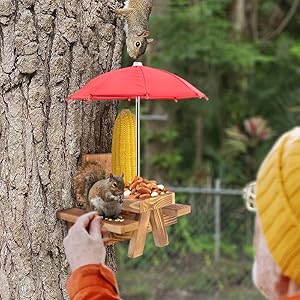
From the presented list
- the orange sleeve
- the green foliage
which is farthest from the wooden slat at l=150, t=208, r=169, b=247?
the green foliage

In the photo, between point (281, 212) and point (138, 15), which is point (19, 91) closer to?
point (138, 15)

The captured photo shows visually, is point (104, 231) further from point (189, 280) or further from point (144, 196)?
point (189, 280)

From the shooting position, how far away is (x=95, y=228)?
153cm

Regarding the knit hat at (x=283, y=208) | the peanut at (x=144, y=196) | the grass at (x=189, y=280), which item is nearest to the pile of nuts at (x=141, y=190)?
the peanut at (x=144, y=196)

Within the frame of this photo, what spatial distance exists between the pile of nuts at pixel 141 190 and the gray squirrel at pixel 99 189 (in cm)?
5

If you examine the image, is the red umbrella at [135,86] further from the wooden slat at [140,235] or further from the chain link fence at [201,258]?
the chain link fence at [201,258]

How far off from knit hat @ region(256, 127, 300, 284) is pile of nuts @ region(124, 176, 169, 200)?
68cm

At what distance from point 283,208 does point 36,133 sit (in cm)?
93

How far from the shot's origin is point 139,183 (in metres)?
1.83

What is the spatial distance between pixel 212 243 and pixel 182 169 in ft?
6.31

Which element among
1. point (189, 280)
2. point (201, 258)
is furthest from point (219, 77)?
point (189, 280)

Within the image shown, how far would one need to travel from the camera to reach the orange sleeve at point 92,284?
1.37 meters

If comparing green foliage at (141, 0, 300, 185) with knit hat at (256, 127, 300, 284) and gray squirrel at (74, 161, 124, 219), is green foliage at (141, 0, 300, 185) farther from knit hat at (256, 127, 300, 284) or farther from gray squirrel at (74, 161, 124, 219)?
knit hat at (256, 127, 300, 284)

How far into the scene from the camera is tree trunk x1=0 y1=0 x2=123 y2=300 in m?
1.89
